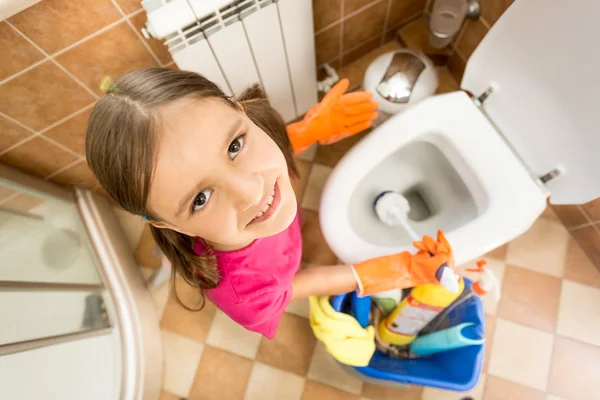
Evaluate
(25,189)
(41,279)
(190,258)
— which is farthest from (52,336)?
(190,258)

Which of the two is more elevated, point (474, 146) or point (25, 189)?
point (25, 189)

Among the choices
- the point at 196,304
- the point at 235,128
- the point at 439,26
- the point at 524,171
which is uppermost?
the point at 235,128

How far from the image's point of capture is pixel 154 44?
0.86 metres

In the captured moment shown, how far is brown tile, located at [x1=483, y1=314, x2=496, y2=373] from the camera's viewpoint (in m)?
1.15

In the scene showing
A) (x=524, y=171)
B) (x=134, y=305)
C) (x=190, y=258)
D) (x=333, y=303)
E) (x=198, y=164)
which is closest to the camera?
(x=198, y=164)

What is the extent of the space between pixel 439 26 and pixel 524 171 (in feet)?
1.80

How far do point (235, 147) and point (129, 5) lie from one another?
431 mm

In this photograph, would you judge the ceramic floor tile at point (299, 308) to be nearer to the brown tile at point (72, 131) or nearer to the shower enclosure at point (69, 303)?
the shower enclosure at point (69, 303)

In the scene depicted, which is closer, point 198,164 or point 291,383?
point 198,164

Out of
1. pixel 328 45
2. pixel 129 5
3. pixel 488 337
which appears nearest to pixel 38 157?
pixel 129 5

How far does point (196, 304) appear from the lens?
1248 millimetres

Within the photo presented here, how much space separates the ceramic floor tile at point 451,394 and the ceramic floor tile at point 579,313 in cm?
28

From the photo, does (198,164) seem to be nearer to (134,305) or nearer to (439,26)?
(134,305)

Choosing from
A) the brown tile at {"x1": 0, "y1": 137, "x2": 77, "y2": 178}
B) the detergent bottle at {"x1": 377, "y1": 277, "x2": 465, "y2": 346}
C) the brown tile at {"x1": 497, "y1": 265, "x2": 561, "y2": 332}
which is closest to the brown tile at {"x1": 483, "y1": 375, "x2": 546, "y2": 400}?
A: the brown tile at {"x1": 497, "y1": 265, "x2": 561, "y2": 332}
